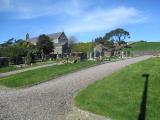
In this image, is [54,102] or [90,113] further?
[54,102]

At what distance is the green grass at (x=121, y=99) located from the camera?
11.8m

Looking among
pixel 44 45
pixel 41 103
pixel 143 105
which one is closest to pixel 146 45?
pixel 44 45

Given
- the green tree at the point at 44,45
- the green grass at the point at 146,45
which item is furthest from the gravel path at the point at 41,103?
the green grass at the point at 146,45

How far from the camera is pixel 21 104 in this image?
14844mm

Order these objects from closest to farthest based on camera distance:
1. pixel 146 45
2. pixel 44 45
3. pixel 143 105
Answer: pixel 143 105
pixel 44 45
pixel 146 45

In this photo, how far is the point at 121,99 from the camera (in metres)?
13.9

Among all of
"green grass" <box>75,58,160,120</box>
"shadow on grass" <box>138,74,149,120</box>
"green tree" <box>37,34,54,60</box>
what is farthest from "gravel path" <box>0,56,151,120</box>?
"green tree" <box>37,34,54,60</box>

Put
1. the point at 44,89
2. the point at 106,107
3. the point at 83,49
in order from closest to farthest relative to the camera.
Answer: the point at 106,107 → the point at 44,89 → the point at 83,49

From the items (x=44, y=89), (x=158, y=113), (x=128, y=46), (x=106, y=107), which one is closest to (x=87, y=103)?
(x=106, y=107)

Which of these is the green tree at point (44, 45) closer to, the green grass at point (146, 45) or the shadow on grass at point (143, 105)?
the green grass at point (146, 45)

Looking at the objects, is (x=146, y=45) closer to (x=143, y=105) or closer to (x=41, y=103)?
(x=41, y=103)

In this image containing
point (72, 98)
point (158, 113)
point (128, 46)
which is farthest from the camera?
point (128, 46)

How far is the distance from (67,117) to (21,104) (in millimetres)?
3544

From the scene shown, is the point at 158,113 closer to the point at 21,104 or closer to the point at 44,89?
the point at 21,104
